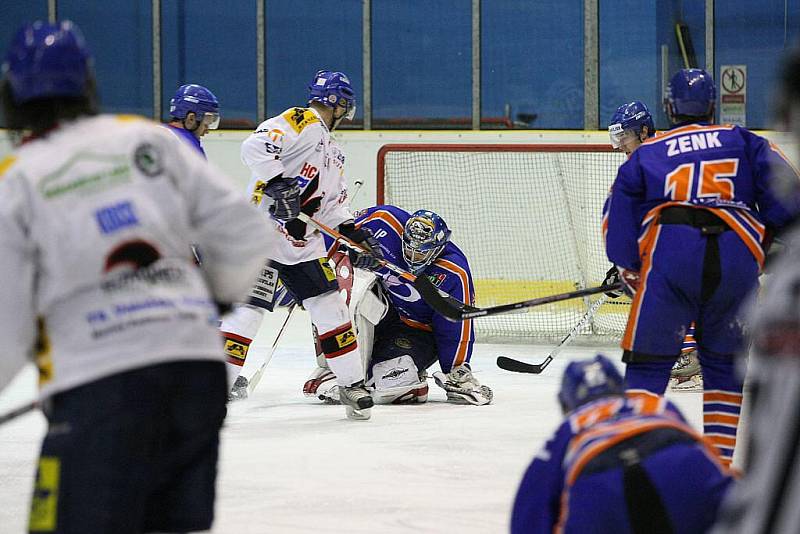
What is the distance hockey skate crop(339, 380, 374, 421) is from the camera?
181 inches

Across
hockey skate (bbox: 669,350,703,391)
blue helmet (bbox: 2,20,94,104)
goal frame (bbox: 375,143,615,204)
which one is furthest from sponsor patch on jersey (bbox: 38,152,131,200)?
goal frame (bbox: 375,143,615,204)

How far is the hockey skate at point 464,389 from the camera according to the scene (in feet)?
16.5

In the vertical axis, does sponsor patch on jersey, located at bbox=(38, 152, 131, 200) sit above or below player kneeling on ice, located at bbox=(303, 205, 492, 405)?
above

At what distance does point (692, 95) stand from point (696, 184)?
251mm

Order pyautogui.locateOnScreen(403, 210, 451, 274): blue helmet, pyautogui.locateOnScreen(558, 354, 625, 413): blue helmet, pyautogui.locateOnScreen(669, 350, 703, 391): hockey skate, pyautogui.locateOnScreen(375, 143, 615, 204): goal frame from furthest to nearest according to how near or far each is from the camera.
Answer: pyautogui.locateOnScreen(375, 143, 615, 204): goal frame
pyautogui.locateOnScreen(669, 350, 703, 391): hockey skate
pyautogui.locateOnScreen(403, 210, 451, 274): blue helmet
pyautogui.locateOnScreen(558, 354, 625, 413): blue helmet

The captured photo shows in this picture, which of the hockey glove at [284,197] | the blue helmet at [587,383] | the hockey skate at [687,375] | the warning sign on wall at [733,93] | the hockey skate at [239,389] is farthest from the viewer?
the warning sign on wall at [733,93]

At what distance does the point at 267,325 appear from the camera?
781cm

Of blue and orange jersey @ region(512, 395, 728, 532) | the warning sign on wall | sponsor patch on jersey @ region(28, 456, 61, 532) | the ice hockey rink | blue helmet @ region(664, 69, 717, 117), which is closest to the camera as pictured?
sponsor patch on jersey @ region(28, 456, 61, 532)

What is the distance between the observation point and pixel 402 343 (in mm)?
5184

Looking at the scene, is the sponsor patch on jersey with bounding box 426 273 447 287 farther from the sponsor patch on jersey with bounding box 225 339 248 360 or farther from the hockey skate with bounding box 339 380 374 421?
the sponsor patch on jersey with bounding box 225 339 248 360

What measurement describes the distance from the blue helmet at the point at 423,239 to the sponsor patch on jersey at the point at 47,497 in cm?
350

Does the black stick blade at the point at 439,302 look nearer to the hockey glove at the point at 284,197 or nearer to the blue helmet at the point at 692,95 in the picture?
the hockey glove at the point at 284,197

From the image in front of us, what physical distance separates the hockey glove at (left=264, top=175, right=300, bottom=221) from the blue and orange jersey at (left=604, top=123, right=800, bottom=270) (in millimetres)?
1800

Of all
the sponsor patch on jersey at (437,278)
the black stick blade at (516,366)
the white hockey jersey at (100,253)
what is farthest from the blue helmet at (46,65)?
the black stick blade at (516,366)
